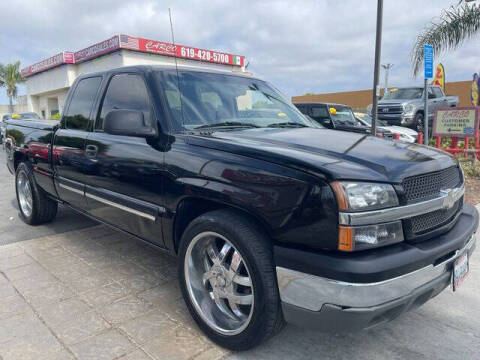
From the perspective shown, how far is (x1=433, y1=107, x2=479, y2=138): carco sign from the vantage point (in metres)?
8.35

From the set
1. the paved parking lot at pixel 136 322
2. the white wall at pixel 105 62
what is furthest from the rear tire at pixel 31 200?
the white wall at pixel 105 62

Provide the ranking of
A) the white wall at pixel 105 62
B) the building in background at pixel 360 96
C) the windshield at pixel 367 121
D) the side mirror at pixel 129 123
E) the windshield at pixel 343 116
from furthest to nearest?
the building in background at pixel 360 96, the white wall at pixel 105 62, the windshield at pixel 367 121, the windshield at pixel 343 116, the side mirror at pixel 129 123

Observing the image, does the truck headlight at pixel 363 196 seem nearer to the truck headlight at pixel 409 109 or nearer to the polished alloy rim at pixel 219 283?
the polished alloy rim at pixel 219 283

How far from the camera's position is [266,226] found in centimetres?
211

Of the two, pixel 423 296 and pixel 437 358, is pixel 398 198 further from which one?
pixel 437 358

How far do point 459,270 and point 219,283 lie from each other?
1.44m

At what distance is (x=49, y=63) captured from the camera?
30.1 m

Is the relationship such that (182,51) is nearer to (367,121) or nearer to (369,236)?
(367,121)

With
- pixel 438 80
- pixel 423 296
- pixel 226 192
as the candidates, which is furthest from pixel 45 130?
pixel 438 80

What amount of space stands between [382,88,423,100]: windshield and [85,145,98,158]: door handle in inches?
552

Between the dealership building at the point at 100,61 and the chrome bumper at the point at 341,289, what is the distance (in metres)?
16.6

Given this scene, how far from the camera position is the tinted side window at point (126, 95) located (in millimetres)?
3082

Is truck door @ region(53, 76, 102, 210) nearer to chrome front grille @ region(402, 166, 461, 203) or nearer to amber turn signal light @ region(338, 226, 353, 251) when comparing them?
amber turn signal light @ region(338, 226, 353, 251)

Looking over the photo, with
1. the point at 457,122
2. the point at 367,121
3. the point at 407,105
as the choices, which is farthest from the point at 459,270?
the point at 407,105
